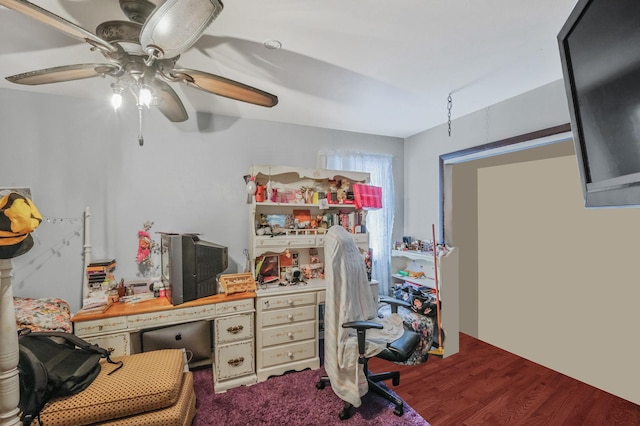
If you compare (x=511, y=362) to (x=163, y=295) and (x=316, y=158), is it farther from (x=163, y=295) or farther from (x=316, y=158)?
(x=163, y=295)

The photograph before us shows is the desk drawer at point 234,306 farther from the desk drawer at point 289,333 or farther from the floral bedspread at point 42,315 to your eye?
the floral bedspread at point 42,315

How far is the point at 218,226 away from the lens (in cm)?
287

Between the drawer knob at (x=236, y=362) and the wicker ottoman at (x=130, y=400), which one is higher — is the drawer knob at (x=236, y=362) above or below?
below

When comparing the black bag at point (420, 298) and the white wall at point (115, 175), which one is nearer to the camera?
the white wall at point (115, 175)

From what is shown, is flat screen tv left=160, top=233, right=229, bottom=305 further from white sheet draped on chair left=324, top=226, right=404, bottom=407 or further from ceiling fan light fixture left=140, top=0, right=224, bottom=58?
ceiling fan light fixture left=140, top=0, right=224, bottom=58

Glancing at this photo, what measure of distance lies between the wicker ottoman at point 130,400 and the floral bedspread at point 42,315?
595 mm

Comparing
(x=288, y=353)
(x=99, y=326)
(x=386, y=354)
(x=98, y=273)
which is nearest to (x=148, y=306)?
(x=99, y=326)

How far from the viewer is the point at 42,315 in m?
1.99

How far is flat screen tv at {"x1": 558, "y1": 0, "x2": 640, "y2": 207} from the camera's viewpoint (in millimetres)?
886

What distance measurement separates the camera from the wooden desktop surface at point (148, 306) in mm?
1963

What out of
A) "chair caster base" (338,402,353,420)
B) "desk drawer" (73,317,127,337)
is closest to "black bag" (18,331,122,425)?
"desk drawer" (73,317,127,337)

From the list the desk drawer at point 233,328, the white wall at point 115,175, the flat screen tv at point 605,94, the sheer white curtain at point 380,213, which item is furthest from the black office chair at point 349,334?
the sheer white curtain at point 380,213

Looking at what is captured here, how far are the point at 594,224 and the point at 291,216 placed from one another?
274cm

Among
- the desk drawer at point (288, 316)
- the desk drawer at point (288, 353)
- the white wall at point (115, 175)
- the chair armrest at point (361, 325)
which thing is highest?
the white wall at point (115, 175)
